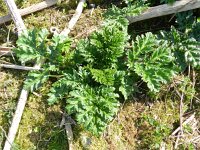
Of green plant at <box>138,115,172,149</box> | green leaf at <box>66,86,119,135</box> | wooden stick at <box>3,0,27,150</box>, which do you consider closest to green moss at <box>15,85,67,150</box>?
wooden stick at <box>3,0,27,150</box>

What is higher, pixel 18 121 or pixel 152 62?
pixel 152 62

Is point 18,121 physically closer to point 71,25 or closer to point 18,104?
point 18,104

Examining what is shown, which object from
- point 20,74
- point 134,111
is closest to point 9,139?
point 20,74

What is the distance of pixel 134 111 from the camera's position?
5.14 metres

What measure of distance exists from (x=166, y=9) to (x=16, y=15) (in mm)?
1820

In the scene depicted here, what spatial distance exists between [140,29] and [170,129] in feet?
4.32

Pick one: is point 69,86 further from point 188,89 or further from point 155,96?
point 188,89

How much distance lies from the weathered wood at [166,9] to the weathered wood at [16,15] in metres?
1.32

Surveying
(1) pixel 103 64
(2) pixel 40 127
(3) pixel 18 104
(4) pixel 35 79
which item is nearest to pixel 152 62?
(1) pixel 103 64

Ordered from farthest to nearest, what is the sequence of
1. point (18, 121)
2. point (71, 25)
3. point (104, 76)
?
1. point (71, 25)
2. point (18, 121)
3. point (104, 76)

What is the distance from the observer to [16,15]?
525cm

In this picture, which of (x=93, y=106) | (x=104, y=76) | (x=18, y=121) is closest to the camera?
(x=93, y=106)

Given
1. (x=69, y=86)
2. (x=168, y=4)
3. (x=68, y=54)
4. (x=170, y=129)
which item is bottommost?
(x=170, y=129)

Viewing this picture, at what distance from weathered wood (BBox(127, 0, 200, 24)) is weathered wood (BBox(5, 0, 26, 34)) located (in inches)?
51.8
